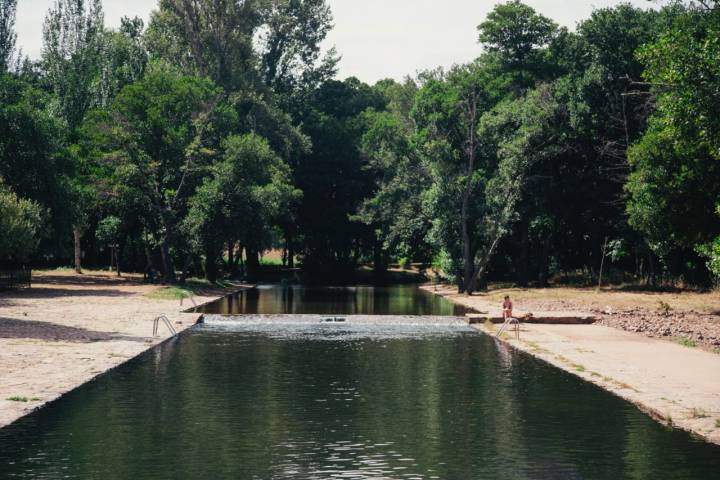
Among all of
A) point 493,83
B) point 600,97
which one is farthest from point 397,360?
point 493,83

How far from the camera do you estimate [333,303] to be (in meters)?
57.8

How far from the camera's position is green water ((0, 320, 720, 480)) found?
562 inches

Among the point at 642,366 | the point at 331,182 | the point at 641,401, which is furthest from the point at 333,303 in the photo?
the point at 331,182

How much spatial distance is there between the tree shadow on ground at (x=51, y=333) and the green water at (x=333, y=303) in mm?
13817

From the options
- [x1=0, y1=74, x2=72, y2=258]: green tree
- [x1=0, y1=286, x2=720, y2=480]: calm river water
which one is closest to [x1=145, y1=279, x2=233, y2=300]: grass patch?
[x1=0, y1=74, x2=72, y2=258]: green tree

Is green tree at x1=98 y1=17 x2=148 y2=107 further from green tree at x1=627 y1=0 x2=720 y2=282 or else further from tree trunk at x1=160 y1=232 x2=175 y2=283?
green tree at x1=627 y1=0 x2=720 y2=282

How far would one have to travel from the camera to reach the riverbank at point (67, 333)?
21.3 m

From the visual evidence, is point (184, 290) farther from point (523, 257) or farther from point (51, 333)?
point (51, 333)

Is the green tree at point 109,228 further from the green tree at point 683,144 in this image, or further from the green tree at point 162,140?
the green tree at point 683,144

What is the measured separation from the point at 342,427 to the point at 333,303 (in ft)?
132

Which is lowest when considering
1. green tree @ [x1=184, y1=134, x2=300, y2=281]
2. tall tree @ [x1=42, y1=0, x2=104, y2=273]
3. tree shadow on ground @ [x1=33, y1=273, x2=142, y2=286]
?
tree shadow on ground @ [x1=33, y1=273, x2=142, y2=286]

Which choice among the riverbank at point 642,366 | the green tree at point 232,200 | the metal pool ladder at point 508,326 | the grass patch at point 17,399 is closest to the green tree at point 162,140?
the green tree at point 232,200

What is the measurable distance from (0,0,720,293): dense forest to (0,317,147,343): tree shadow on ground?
1752 cm

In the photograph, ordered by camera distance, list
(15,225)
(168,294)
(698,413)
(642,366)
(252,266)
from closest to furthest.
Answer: (698,413)
(642,366)
(15,225)
(168,294)
(252,266)
